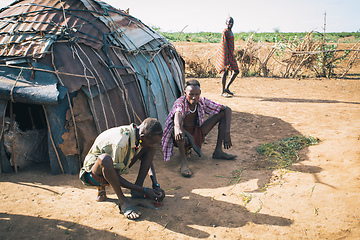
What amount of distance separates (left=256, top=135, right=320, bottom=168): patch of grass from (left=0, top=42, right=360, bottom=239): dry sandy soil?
12 centimetres

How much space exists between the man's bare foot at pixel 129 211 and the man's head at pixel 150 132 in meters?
0.64

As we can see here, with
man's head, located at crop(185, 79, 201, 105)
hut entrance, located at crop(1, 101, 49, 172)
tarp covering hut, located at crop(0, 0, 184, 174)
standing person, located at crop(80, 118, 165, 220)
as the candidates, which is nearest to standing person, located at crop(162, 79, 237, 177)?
man's head, located at crop(185, 79, 201, 105)

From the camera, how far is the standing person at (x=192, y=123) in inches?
Result: 144

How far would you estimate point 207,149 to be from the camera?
4.53 metres

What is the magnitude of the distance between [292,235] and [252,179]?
3.56 feet

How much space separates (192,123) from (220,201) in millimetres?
1283

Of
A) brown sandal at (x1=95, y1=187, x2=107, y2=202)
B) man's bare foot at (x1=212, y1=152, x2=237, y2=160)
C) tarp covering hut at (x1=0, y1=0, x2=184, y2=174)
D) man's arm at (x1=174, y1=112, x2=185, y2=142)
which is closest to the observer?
brown sandal at (x1=95, y1=187, x2=107, y2=202)

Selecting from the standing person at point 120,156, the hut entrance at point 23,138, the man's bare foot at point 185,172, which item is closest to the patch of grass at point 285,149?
the man's bare foot at point 185,172

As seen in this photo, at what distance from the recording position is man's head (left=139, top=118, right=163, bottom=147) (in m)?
2.62

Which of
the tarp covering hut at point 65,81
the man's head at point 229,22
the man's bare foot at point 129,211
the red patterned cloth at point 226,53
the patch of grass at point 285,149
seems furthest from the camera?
the red patterned cloth at point 226,53

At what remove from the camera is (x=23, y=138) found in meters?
3.66

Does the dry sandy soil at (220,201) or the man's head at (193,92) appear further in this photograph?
the man's head at (193,92)

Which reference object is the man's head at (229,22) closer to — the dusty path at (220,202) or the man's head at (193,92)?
the dusty path at (220,202)

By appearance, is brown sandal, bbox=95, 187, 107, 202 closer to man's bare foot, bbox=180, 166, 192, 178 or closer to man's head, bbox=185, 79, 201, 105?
man's bare foot, bbox=180, 166, 192, 178
